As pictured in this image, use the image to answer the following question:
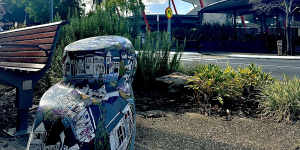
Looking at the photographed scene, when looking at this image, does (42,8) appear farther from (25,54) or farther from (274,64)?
(25,54)

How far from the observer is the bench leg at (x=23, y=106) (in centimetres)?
325

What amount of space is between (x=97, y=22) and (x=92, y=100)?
5.05m

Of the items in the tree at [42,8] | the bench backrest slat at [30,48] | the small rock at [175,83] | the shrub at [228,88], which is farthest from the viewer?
the tree at [42,8]

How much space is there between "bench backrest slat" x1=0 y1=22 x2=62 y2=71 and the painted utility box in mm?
1869

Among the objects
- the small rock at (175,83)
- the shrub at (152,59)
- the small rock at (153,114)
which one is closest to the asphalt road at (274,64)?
the shrub at (152,59)

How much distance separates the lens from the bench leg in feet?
10.7

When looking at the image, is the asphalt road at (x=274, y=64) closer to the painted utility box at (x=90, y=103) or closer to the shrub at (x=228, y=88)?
the shrub at (x=228, y=88)

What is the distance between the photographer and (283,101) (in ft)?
13.6

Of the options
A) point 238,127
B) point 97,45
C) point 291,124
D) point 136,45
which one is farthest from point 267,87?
point 97,45

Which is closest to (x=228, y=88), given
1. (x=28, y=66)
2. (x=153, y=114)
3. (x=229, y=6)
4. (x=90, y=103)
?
(x=153, y=114)

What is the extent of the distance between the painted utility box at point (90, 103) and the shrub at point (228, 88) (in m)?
3.08

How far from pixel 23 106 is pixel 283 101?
333 cm

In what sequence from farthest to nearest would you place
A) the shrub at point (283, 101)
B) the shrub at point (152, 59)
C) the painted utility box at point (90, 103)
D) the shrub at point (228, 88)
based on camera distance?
the shrub at point (152, 59)
the shrub at point (228, 88)
the shrub at point (283, 101)
the painted utility box at point (90, 103)

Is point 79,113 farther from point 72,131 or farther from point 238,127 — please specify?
point 238,127
